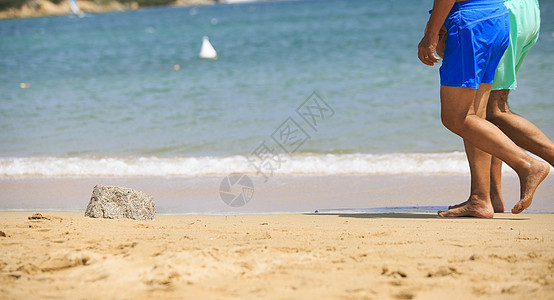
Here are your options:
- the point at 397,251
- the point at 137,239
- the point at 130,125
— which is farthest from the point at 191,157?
the point at 397,251

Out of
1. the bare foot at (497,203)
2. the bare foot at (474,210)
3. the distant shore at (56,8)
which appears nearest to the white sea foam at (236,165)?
the bare foot at (497,203)

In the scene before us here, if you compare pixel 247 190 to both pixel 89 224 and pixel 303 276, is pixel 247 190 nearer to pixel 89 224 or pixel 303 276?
pixel 89 224

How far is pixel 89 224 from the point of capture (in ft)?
10.7

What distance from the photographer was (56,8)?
8056 cm

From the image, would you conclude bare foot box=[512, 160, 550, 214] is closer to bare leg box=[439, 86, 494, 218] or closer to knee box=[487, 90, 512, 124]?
bare leg box=[439, 86, 494, 218]

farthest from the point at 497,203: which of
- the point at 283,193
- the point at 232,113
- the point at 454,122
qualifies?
the point at 232,113

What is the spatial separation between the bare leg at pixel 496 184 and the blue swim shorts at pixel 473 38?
2.40 ft

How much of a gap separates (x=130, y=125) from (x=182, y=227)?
189 inches

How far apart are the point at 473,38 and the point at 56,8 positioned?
283ft

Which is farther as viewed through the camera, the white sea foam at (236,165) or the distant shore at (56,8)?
the distant shore at (56,8)

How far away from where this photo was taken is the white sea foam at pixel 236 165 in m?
5.23

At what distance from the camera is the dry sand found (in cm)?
218

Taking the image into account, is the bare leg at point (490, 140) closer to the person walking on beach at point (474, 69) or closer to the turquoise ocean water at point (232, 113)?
the person walking on beach at point (474, 69)

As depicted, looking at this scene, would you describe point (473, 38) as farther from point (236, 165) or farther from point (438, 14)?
point (236, 165)
